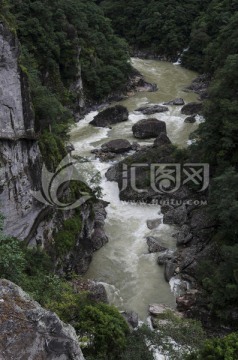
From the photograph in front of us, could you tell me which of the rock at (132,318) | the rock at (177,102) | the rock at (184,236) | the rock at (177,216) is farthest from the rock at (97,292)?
the rock at (177,102)

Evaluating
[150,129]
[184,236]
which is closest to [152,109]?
[150,129]

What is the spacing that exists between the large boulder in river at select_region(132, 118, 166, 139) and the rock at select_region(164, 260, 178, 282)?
1283 centimetres

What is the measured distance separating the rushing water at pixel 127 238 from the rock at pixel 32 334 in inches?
377

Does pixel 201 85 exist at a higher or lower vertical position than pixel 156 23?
lower

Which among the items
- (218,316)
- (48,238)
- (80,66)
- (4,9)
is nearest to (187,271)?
(218,316)

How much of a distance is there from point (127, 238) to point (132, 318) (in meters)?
5.96

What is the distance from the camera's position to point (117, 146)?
2781 centimetres

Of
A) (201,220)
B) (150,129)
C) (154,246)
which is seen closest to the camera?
(154,246)

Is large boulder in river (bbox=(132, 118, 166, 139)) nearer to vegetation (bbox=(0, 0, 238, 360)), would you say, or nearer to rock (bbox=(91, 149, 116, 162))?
rock (bbox=(91, 149, 116, 162))

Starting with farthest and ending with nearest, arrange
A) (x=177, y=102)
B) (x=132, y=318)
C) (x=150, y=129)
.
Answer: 1. (x=177, y=102)
2. (x=150, y=129)
3. (x=132, y=318)

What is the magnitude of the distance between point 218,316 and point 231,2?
4094cm

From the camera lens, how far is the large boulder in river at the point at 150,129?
29.4m

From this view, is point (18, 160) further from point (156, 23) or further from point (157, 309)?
point (156, 23)

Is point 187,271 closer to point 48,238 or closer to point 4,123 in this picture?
point 48,238
